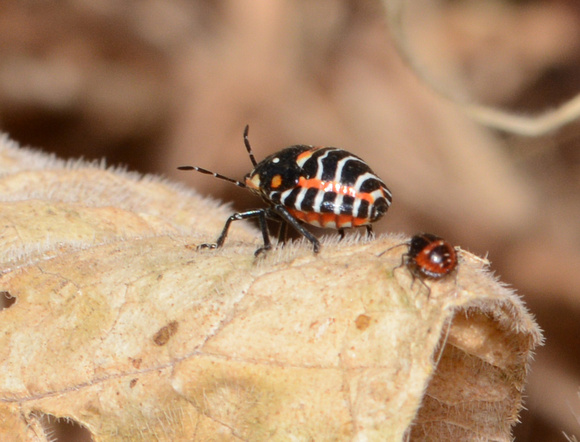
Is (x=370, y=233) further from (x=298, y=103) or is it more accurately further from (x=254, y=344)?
(x=298, y=103)

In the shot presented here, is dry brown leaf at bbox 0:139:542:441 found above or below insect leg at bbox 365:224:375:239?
below

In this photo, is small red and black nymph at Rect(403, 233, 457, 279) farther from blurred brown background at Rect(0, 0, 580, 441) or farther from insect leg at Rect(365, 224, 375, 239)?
blurred brown background at Rect(0, 0, 580, 441)

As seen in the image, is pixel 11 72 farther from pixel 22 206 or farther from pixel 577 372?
pixel 577 372

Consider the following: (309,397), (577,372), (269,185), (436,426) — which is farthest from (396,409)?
(577,372)

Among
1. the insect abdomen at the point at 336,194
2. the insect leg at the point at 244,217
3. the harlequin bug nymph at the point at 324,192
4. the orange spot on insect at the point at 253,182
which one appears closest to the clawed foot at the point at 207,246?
the insect leg at the point at 244,217

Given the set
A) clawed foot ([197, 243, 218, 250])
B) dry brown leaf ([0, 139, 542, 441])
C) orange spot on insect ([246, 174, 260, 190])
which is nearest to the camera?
dry brown leaf ([0, 139, 542, 441])

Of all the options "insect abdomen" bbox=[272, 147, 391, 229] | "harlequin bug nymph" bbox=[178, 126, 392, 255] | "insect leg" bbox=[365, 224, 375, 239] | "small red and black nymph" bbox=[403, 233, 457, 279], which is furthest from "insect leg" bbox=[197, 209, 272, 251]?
"small red and black nymph" bbox=[403, 233, 457, 279]

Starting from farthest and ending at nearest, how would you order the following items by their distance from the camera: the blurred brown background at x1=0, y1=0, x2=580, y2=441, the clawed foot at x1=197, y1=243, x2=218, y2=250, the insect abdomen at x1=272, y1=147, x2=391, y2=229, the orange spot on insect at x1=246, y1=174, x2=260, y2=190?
the blurred brown background at x1=0, y1=0, x2=580, y2=441 < the orange spot on insect at x1=246, y1=174, x2=260, y2=190 < the insect abdomen at x1=272, y1=147, x2=391, y2=229 < the clawed foot at x1=197, y1=243, x2=218, y2=250

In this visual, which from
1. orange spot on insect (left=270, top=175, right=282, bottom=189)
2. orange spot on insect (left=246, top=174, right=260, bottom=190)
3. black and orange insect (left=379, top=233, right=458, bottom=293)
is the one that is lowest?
orange spot on insect (left=246, top=174, right=260, bottom=190)
